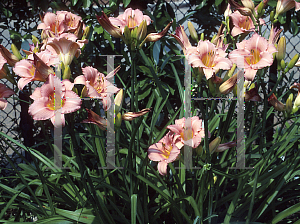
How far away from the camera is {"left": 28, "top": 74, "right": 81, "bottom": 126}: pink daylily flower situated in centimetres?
78

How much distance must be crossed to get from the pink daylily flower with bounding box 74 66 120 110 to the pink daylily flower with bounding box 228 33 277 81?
0.44 meters

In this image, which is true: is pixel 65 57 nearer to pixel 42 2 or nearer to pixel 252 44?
pixel 252 44

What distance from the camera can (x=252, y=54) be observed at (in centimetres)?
102

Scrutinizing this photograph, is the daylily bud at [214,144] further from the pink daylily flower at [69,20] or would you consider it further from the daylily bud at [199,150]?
the pink daylily flower at [69,20]

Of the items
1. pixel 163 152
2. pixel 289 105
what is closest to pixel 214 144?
pixel 163 152

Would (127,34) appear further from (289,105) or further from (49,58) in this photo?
(289,105)

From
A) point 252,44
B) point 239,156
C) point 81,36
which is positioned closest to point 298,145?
point 239,156

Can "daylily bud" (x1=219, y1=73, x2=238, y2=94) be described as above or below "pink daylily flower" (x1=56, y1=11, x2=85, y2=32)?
below

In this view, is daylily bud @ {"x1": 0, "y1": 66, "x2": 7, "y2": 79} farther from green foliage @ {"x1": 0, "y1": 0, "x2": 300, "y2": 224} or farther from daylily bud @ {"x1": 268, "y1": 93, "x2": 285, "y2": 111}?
daylily bud @ {"x1": 268, "y1": 93, "x2": 285, "y2": 111}

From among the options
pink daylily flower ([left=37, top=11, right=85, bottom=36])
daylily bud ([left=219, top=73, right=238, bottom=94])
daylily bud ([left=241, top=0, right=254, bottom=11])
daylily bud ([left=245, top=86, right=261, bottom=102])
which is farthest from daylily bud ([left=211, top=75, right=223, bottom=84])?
pink daylily flower ([left=37, top=11, right=85, bottom=36])

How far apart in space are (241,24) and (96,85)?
2.17 feet

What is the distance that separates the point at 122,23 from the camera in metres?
1.10

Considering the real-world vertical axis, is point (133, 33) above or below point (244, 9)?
below

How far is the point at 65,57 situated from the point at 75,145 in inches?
11.1
